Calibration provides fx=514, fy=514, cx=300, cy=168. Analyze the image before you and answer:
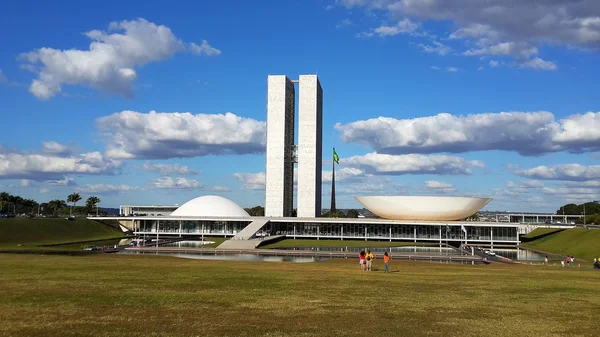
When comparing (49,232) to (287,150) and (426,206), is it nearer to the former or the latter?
(287,150)

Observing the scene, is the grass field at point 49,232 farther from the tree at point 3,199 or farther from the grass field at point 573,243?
the grass field at point 573,243

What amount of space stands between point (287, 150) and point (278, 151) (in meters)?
3.93

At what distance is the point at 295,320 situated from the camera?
13867mm

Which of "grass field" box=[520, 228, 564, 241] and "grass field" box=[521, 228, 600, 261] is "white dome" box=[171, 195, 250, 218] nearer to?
"grass field" box=[521, 228, 600, 261]

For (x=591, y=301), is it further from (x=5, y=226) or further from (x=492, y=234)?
(x=5, y=226)

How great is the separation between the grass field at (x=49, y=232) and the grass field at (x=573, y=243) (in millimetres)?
61895

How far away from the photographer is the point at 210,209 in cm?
9344

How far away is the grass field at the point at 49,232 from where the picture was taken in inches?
2596

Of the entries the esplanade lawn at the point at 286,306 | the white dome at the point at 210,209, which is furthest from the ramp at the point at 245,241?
the esplanade lawn at the point at 286,306

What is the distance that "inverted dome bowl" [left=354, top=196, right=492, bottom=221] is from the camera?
78.9 m

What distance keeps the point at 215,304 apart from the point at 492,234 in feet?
231

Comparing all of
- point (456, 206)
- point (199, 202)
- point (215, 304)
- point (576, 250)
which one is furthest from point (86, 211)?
point (215, 304)

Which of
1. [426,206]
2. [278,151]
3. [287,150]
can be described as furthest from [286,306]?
[287,150]

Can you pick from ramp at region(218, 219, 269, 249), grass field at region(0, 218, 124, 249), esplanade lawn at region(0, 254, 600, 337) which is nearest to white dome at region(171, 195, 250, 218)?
grass field at region(0, 218, 124, 249)
